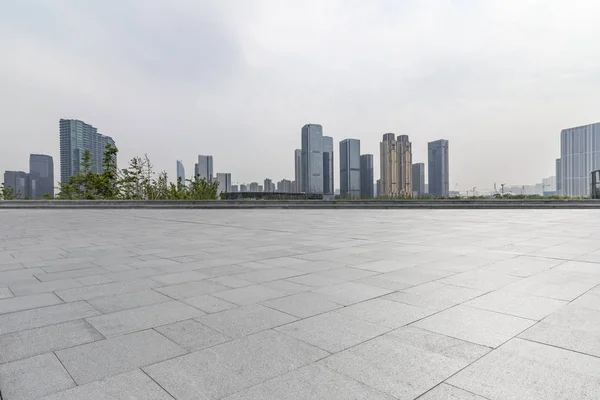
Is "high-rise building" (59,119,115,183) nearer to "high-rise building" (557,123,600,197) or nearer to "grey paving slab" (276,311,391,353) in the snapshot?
"grey paving slab" (276,311,391,353)

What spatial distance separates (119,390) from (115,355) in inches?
22.4

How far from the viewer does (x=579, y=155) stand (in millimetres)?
86000

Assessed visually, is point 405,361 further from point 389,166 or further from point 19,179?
point 19,179

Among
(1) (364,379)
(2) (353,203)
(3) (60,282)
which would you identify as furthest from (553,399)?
(2) (353,203)

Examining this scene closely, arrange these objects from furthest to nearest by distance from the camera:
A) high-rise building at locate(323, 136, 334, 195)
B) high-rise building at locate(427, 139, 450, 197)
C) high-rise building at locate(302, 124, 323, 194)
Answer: high-rise building at locate(302, 124, 323, 194) < high-rise building at locate(323, 136, 334, 195) < high-rise building at locate(427, 139, 450, 197)

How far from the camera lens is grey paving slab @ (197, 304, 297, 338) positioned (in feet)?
10.7

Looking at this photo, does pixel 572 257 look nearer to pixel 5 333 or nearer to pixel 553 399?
pixel 553 399

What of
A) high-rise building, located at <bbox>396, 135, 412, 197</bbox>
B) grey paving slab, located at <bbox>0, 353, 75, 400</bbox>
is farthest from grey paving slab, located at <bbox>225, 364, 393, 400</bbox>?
high-rise building, located at <bbox>396, 135, 412, 197</bbox>

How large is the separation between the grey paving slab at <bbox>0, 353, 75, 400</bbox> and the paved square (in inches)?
0.5

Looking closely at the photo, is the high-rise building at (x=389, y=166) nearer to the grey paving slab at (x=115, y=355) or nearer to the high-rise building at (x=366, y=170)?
the high-rise building at (x=366, y=170)

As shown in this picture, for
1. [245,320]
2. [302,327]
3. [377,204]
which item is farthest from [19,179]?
[302,327]

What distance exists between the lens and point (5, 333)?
3.26 metres

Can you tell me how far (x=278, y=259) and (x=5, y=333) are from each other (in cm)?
403

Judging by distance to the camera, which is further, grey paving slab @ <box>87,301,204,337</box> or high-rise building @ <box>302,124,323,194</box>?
high-rise building @ <box>302,124,323,194</box>
